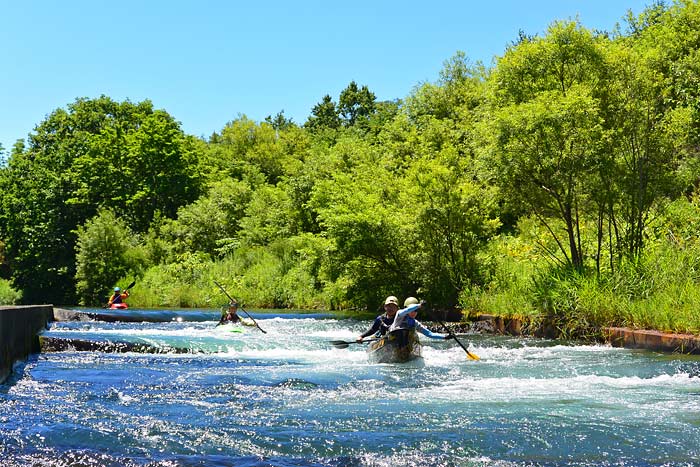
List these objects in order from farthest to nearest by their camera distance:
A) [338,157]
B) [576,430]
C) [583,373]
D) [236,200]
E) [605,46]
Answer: [236,200] → [338,157] → [605,46] → [583,373] → [576,430]

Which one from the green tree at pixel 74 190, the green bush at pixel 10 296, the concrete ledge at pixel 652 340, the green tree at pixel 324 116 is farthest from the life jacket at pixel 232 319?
the green tree at pixel 324 116

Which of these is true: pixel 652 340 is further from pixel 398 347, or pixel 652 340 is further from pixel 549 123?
pixel 549 123

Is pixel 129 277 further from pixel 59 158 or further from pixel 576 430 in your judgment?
pixel 576 430

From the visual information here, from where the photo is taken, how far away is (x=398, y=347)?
534 inches

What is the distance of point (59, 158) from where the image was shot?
51.4 meters

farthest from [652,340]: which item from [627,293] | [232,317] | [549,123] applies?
[232,317]

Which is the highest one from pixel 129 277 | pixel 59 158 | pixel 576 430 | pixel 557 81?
pixel 59 158

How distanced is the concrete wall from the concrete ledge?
11.1 meters

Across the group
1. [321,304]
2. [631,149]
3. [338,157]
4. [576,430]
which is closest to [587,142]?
[631,149]

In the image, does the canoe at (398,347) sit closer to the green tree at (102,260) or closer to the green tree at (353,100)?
the green tree at (102,260)

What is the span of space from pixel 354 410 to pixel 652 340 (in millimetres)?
7895

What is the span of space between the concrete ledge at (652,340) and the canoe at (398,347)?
437cm

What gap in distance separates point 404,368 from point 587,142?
7.87 m

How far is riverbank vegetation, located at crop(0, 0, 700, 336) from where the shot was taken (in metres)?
17.4
